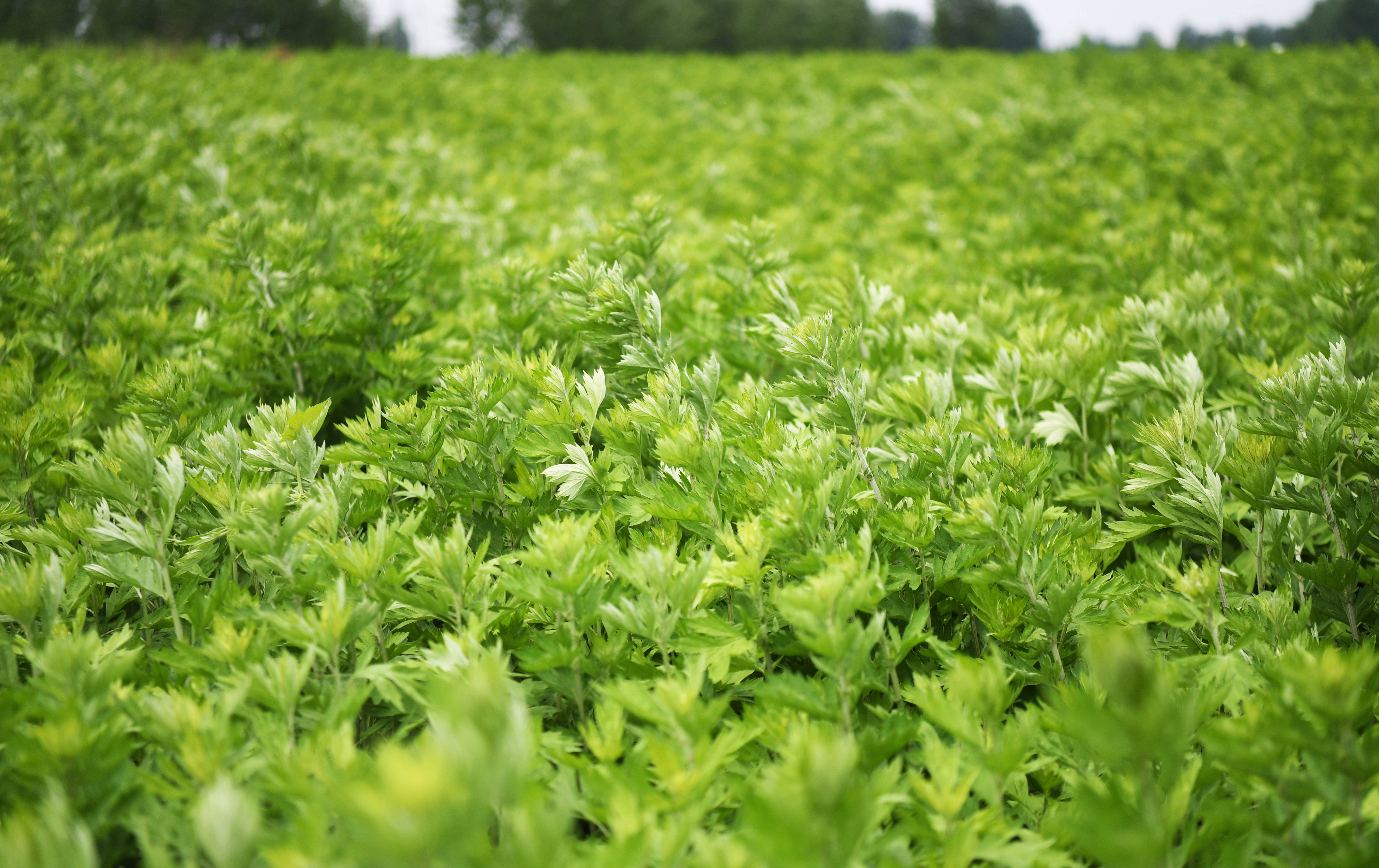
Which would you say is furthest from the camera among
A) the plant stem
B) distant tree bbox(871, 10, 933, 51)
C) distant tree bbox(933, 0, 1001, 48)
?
distant tree bbox(871, 10, 933, 51)

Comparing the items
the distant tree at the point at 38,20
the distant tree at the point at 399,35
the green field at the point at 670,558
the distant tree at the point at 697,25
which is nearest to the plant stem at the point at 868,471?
the green field at the point at 670,558

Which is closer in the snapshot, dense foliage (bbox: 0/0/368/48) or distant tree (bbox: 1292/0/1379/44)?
dense foliage (bbox: 0/0/368/48)

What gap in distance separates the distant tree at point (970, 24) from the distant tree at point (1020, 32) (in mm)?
22750

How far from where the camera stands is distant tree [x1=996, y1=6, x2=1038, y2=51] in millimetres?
62031

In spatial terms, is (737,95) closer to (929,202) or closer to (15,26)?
(929,202)

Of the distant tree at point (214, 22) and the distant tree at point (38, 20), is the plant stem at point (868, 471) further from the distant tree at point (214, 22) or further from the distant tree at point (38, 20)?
the distant tree at point (214, 22)

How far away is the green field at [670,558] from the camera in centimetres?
89

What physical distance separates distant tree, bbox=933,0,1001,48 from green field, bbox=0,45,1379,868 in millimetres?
40675

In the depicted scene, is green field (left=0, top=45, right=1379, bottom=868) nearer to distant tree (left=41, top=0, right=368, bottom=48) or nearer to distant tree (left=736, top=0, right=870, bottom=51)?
distant tree (left=41, top=0, right=368, bottom=48)

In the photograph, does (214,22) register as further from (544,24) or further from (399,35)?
(399,35)

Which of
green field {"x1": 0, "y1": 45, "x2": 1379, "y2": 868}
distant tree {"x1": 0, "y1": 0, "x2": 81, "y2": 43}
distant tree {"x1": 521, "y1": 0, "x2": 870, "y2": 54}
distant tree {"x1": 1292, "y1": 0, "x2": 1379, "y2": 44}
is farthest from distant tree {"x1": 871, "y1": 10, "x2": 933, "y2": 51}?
green field {"x1": 0, "y1": 45, "x2": 1379, "y2": 868}

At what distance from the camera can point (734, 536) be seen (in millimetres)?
1282

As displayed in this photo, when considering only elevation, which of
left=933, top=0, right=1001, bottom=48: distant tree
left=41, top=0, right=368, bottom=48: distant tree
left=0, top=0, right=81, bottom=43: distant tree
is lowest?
left=0, top=0, right=81, bottom=43: distant tree

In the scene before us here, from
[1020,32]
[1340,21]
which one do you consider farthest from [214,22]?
[1020,32]
